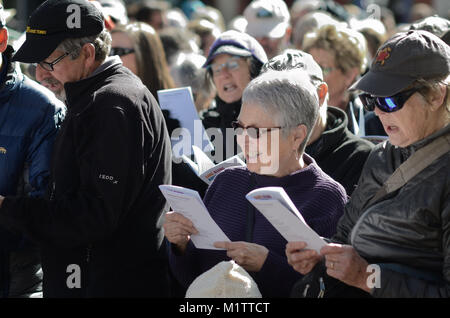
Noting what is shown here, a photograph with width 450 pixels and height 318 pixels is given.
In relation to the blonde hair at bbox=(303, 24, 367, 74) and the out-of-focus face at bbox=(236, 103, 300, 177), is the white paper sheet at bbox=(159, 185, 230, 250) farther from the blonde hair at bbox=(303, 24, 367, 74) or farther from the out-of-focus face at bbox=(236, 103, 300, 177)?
the blonde hair at bbox=(303, 24, 367, 74)

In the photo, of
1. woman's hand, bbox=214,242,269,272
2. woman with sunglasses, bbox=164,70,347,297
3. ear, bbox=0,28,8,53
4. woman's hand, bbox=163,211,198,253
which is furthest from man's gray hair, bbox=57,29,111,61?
woman's hand, bbox=214,242,269,272

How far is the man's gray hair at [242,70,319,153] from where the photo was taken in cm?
298

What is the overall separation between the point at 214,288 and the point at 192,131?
216 cm

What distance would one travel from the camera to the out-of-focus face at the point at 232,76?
16.4 feet

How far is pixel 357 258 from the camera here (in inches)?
97.9

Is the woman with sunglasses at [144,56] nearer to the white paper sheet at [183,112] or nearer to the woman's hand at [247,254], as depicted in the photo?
the white paper sheet at [183,112]

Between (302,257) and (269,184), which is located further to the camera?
(269,184)

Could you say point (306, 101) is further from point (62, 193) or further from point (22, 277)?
point (22, 277)

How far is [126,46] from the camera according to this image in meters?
5.32

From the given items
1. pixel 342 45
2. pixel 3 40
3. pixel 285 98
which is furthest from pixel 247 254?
pixel 342 45

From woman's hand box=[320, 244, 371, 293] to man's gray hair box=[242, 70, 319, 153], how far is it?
0.68 meters

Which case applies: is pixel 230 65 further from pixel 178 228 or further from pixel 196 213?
pixel 196 213

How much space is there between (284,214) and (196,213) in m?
0.48

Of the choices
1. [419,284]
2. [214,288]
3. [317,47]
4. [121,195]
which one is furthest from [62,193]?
[317,47]
